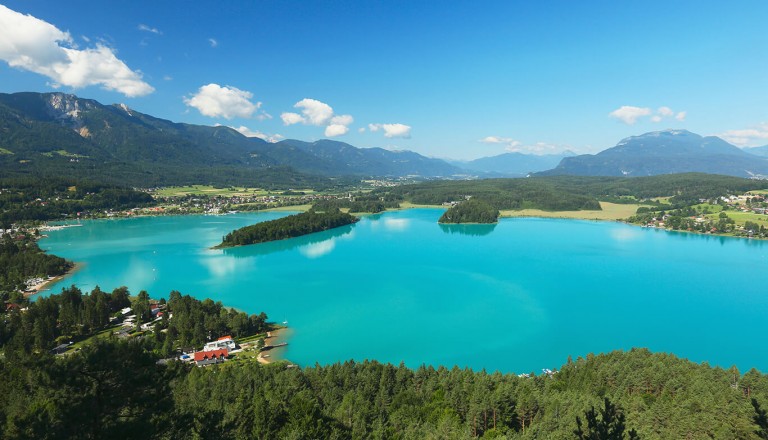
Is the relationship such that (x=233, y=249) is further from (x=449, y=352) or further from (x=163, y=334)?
(x=449, y=352)

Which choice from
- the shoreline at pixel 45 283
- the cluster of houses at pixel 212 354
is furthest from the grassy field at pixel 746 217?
the shoreline at pixel 45 283

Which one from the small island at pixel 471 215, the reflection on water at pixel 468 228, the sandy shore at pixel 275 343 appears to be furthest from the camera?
the small island at pixel 471 215

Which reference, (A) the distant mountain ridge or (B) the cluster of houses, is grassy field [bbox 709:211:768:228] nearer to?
(B) the cluster of houses

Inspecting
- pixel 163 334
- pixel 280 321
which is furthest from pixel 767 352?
pixel 163 334

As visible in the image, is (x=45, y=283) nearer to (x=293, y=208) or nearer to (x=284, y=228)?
(x=284, y=228)

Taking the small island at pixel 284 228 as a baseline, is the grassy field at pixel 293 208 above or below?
above

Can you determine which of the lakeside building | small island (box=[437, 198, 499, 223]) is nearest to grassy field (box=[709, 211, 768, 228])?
small island (box=[437, 198, 499, 223])

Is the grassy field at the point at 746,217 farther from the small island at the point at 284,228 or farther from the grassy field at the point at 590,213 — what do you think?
the small island at the point at 284,228
